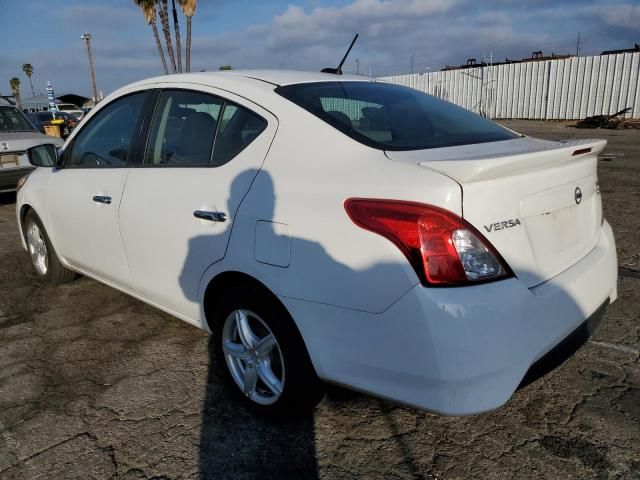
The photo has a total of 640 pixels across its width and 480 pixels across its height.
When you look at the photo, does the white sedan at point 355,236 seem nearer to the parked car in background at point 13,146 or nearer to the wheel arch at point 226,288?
the wheel arch at point 226,288

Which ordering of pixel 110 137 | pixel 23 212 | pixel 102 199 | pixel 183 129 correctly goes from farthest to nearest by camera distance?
1. pixel 23 212
2. pixel 110 137
3. pixel 102 199
4. pixel 183 129

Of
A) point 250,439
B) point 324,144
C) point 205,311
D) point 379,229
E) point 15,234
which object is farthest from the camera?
point 15,234

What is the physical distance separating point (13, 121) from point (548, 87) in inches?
775

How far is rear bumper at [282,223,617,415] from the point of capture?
69.4 inches

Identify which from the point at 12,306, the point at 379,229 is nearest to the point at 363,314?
the point at 379,229

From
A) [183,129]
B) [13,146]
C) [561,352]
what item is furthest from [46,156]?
[13,146]

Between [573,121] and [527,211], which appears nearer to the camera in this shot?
[527,211]

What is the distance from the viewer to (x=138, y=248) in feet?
9.82

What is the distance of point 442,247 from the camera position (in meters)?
1.79

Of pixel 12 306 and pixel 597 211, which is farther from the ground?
pixel 597 211

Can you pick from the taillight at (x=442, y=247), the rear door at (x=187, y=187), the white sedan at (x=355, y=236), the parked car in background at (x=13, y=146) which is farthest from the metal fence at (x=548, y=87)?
the taillight at (x=442, y=247)

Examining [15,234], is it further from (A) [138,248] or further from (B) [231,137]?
(B) [231,137]

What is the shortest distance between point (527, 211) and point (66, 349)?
293 cm

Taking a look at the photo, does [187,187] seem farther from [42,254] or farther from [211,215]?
[42,254]
